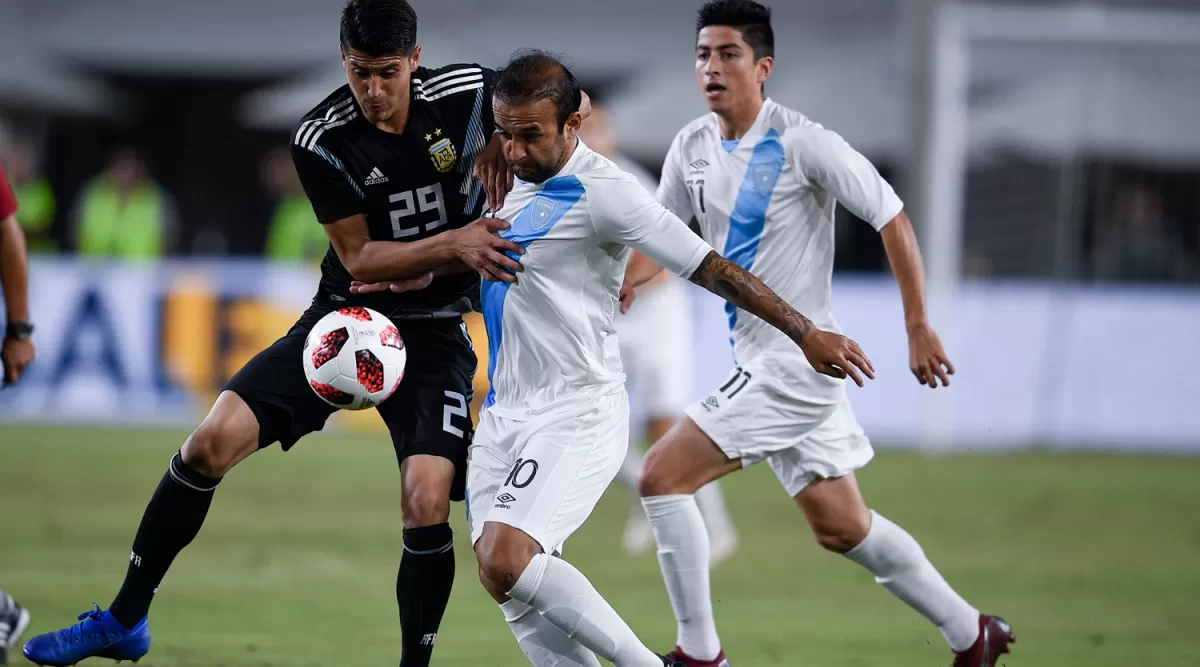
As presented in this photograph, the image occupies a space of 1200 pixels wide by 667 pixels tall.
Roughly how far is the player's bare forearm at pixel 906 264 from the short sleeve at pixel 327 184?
1875 millimetres

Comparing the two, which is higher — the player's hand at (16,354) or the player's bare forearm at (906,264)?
the player's bare forearm at (906,264)

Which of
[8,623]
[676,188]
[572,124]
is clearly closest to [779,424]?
[676,188]

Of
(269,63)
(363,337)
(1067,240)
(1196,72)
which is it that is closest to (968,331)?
(1067,240)

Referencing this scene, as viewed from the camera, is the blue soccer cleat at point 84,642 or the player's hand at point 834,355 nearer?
the player's hand at point 834,355

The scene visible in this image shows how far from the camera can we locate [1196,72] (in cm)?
1423

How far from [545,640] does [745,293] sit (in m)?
1.31

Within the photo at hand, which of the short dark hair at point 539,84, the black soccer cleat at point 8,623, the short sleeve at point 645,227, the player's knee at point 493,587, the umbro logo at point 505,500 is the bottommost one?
the black soccer cleat at point 8,623

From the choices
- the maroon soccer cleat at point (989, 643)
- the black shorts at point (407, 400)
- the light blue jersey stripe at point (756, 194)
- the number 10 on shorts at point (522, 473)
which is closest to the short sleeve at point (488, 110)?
the black shorts at point (407, 400)

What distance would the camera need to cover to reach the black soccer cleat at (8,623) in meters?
5.55

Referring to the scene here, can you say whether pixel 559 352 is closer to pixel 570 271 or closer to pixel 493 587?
pixel 570 271

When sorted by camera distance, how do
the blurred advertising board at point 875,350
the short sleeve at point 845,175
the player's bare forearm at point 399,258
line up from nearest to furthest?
the player's bare forearm at point 399,258, the short sleeve at point 845,175, the blurred advertising board at point 875,350

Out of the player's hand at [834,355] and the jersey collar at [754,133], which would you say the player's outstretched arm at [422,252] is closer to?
the player's hand at [834,355]

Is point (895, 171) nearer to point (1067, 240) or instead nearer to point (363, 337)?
point (1067, 240)

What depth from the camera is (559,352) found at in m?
4.91
